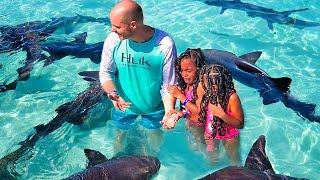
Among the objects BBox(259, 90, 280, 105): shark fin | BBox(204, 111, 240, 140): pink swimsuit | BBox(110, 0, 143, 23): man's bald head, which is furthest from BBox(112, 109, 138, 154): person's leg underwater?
BBox(259, 90, 280, 105): shark fin

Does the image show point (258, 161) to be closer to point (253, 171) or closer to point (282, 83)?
point (253, 171)

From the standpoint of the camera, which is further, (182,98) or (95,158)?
(95,158)

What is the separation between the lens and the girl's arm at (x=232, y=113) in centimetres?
473

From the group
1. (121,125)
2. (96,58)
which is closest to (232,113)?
(121,125)

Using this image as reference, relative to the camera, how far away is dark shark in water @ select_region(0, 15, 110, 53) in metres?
9.07

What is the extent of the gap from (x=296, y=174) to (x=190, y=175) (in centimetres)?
152

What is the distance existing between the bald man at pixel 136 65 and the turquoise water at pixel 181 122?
1.17 m

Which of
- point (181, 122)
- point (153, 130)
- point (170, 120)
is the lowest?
point (181, 122)

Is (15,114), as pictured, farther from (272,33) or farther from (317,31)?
(317,31)

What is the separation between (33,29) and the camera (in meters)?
9.77

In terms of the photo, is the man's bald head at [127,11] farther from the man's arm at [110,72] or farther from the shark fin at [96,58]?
the shark fin at [96,58]

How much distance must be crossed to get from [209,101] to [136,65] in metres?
0.95

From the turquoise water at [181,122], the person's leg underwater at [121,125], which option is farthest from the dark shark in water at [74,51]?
the person's leg underwater at [121,125]

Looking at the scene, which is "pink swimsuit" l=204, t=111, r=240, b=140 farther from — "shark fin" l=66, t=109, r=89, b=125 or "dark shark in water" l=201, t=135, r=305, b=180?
"shark fin" l=66, t=109, r=89, b=125
